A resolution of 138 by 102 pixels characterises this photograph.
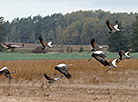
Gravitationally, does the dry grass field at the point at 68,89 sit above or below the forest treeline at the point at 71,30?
below

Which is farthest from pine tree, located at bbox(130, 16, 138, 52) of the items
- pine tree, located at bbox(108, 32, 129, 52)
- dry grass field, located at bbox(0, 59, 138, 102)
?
dry grass field, located at bbox(0, 59, 138, 102)

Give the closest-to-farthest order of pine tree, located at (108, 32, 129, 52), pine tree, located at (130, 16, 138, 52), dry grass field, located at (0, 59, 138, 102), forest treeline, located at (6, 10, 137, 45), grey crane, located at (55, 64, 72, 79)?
grey crane, located at (55, 64, 72, 79), dry grass field, located at (0, 59, 138, 102), pine tree, located at (130, 16, 138, 52), pine tree, located at (108, 32, 129, 52), forest treeline, located at (6, 10, 137, 45)

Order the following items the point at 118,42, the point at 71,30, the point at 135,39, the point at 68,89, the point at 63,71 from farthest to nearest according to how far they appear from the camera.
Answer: the point at 71,30, the point at 118,42, the point at 135,39, the point at 68,89, the point at 63,71

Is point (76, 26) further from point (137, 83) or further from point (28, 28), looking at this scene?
point (137, 83)

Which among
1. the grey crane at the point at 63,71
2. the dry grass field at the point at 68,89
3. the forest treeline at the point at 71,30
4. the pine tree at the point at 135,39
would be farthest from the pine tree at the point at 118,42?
the grey crane at the point at 63,71

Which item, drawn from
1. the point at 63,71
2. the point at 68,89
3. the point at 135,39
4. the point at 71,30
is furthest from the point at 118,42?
the point at 71,30

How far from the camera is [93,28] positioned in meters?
114

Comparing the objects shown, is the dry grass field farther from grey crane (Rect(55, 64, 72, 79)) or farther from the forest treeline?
the forest treeline

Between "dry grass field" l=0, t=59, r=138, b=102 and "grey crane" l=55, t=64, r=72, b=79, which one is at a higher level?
"grey crane" l=55, t=64, r=72, b=79

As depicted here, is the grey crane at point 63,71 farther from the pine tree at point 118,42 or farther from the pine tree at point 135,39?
A: the pine tree at point 118,42

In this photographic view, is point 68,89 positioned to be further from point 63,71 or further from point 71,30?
point 71,30

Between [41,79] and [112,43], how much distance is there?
4943cm

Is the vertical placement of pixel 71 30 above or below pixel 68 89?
above

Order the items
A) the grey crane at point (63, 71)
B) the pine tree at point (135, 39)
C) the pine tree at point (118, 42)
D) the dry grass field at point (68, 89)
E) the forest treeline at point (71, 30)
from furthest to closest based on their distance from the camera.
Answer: the forest treeline at point (71, 30), the pine tree at point (118, 42), the pine tree at point (135, 39), the dry grass field at point (68, 89), the grey crane at point (63, 71)
